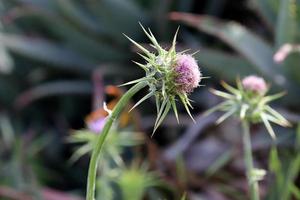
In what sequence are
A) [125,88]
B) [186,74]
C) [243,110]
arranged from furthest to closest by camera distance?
1. [125,88]
2. [243,110]
3. [186,74]

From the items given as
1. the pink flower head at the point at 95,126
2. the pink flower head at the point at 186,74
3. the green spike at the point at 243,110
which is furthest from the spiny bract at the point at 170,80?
the pink flower head at the point at 95,126

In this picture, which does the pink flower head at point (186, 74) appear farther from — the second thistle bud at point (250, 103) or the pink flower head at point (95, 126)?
the pink flower head at point (95, 126)

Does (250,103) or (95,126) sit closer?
(250,103)

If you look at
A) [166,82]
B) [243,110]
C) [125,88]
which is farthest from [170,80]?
[125,88]

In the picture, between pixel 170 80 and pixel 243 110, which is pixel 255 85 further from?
pixel 170 80

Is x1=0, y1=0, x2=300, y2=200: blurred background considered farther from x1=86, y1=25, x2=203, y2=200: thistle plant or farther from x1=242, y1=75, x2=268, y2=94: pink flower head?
x1=86, y1=25, x2=203, y2=200: thistle plant

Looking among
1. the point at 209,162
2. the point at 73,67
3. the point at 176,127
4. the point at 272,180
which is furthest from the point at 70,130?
the point at 272,180

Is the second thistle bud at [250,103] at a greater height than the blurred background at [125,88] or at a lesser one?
lesser
